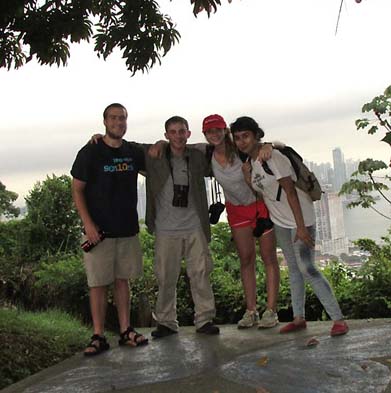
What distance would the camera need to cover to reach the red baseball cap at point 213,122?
458 centimetres

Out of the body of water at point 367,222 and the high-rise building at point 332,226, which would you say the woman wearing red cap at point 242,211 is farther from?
the body of water at point 367,222

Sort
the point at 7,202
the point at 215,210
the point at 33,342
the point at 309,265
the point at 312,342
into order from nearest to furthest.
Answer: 1. the point at 312,342
2. the point at 309,265
3. the point at 33,342
4. the point at 215,210
5. the point at 7,202

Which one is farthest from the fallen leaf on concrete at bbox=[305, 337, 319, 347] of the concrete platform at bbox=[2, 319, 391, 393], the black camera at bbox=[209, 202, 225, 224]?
the black camera at bbox=[209, 202, 225, 224]

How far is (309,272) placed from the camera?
438cm

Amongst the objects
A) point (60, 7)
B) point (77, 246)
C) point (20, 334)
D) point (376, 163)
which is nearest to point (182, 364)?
point (20, 334)

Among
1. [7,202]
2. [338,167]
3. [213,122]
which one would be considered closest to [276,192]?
[213,122]

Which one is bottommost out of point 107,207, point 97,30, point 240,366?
→ point 240,366

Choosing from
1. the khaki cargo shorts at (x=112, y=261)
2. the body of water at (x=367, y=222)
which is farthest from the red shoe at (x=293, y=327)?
the body of water at (x=367, y=222)

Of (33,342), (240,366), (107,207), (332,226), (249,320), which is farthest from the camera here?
(332,226)

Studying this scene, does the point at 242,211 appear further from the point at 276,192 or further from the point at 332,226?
the point at 332,226

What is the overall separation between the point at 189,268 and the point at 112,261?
26.2 inches

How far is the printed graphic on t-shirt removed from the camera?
4.49 m

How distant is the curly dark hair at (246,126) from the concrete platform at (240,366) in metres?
1.55

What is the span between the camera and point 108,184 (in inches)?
177
